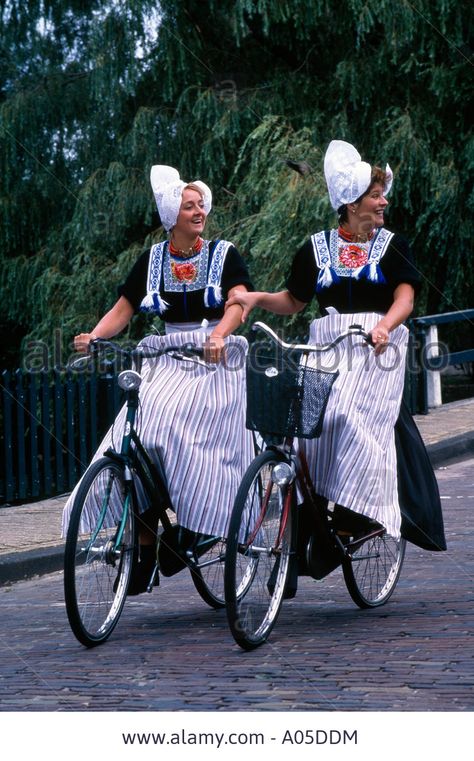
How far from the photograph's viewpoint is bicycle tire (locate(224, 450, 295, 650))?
439 cm

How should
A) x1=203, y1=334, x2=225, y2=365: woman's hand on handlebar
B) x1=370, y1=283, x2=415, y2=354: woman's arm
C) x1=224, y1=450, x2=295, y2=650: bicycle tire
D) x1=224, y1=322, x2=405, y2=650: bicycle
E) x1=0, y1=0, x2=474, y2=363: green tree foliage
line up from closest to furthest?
x1=224, y1=450, x2=295, y2=650: bicycle tire
x1=224, y1=322, x2=405, y2=650: bicycle
x1=370, y1=283, x2=415, y2=354: woman's arm
x1=203, y1=334, x2=225, y2=365: woman's hand on handlebar
x1=0, y1=0, x2=474, y2=363: green tree foliage

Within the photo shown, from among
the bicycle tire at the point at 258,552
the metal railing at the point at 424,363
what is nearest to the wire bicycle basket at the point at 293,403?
the bicycle tire at the point at 258,552

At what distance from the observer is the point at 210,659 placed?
4.46 meters

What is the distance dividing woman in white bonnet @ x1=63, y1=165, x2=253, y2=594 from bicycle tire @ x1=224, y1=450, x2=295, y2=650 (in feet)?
1.30

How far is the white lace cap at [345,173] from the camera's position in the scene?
16.7 ft

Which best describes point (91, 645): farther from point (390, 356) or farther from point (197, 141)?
point (197, 141)

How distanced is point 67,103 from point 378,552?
1252 centimetres

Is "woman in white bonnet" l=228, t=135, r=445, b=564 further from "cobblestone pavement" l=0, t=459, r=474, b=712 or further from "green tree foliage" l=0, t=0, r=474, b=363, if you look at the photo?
"green tree foliage" l=0, t=0, r=474, b=363

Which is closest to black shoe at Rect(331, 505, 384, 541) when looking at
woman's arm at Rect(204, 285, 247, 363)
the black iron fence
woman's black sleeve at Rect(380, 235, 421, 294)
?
woman's arm at Rect(204, 285, 247, 363)

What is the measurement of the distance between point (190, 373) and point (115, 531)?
0.75m

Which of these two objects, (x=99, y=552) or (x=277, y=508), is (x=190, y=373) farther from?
(x=99, y=552)

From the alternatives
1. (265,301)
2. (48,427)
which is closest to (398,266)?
(265,301)

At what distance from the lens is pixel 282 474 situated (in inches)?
183
